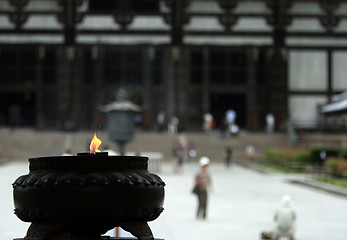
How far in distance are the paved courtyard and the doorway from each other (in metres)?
21.6

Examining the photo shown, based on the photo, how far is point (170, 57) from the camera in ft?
139

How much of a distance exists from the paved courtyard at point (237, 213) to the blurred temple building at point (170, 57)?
2062cm

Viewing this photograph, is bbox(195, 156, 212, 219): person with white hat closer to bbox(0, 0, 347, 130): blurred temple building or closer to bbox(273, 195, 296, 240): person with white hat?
bbox(273, 195, 296, 240): person with white hat

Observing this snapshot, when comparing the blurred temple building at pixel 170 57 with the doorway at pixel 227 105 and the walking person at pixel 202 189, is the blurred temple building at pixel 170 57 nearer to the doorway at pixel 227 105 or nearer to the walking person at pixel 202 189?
the doorway at pixel 227 105

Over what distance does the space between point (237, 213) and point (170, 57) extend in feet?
97.2

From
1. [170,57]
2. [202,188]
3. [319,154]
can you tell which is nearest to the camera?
[202,188]

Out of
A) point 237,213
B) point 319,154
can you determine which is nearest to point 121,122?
point 319,154

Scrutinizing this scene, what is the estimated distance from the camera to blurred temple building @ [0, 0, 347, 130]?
138ft

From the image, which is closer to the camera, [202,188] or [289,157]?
[202,188]

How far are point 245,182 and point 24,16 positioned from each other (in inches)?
1004

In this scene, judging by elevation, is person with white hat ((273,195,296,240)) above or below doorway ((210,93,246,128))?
above

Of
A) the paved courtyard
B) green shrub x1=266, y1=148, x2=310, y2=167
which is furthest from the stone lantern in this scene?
green shrub x1=266, y1=148, x2=310, y2=167

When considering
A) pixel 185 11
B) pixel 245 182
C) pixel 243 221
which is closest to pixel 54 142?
pixel 185 11

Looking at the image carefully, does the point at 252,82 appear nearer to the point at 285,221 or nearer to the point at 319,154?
the point at 319,154
